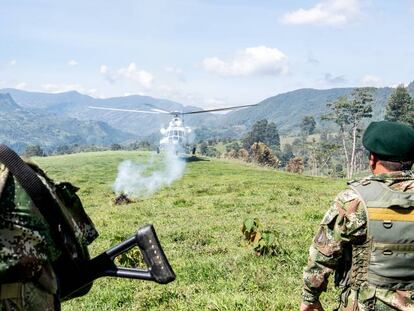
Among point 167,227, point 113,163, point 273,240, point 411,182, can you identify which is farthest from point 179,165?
point 411,182

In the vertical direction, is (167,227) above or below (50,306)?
below

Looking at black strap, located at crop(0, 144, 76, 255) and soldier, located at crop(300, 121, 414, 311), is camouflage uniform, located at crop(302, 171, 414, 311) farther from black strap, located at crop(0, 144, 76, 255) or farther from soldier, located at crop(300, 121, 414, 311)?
black strap, located at crop(0, 144, 76, 255)

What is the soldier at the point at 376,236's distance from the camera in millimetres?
4445

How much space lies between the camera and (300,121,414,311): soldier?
4445 mm

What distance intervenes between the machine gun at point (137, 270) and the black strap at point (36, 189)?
14.3 inches

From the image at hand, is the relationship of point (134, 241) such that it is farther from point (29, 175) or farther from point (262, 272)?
point (262, 272)

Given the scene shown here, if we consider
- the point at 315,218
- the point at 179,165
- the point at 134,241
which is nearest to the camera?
the point at 134,241

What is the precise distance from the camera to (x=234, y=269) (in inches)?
370

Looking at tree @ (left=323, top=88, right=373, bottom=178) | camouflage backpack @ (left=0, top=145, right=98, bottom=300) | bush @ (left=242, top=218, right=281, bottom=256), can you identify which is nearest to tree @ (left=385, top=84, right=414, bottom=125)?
tree @ (left=323, top=88, right=373, bottom=178)

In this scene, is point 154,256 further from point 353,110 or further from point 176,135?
point 353,110

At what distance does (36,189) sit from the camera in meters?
2.65

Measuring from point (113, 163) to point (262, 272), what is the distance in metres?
81.8

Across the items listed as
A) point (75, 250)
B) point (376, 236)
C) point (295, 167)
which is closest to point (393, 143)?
point (376, 236)

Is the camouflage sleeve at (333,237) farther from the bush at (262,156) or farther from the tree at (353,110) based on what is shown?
the bush at (262,156)
